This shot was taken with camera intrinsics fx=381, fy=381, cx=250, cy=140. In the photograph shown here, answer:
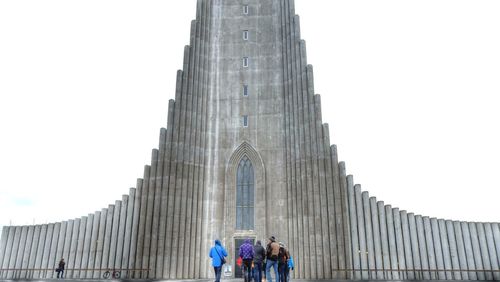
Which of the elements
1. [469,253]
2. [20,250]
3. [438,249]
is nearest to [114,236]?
[20,250]

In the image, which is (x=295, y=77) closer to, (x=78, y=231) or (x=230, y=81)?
(x=230, y=81)

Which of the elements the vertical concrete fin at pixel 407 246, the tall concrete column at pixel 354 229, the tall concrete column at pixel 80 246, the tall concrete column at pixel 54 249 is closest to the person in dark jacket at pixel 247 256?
the tall concrete column at pixel 354 229

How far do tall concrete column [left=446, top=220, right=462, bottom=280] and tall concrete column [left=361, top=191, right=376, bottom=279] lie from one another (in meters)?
4.75

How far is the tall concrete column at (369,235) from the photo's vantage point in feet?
73.3

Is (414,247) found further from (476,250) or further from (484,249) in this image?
(484,249)

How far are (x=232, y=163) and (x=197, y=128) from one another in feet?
11.4

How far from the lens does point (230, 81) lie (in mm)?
Result: 28438

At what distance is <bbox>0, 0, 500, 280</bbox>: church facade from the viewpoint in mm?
22875

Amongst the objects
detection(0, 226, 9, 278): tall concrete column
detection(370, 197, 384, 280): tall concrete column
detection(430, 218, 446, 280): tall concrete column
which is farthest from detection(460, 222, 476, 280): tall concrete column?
detection(0, 226, 9, 278): tall concrete column

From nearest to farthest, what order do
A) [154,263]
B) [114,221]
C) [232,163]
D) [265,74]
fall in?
[154,263] < [114,221] < [232,163] < [265,74]

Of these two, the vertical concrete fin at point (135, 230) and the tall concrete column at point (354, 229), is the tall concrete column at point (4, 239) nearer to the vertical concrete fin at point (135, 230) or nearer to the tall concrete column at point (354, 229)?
the vertical concrete fin at point (135, 230)

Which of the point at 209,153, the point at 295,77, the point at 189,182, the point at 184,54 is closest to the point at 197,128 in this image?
the point at 209,153

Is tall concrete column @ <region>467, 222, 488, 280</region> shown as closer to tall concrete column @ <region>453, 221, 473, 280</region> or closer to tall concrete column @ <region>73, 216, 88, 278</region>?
tall concrete column @ <region>453, 221, 473, 280</region>

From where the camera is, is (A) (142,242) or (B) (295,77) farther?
(B) (295,77)
